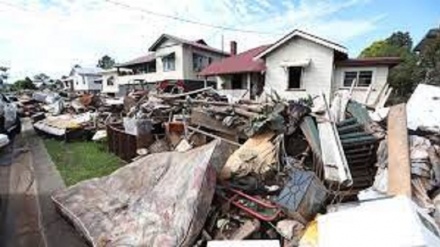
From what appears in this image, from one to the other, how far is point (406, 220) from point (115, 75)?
39.1m

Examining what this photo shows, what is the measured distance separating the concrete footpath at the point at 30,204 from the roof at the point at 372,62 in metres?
13.8

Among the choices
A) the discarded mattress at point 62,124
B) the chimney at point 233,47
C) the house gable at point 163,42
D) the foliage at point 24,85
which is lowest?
the foliage at point 24,85

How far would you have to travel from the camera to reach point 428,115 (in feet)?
20.7

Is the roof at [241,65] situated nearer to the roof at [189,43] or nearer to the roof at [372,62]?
the roof at [372,62]

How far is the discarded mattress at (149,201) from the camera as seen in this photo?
4.26 m

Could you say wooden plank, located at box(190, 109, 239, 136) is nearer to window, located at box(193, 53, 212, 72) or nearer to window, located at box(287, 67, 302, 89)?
window, located at box(287, 67, 302, 89)

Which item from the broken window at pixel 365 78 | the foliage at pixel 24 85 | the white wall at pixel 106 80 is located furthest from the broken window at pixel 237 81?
the foliage at pixel 24 85

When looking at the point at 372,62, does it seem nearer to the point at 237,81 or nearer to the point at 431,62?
the point at 431,62

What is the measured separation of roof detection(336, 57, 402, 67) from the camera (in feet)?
49.8

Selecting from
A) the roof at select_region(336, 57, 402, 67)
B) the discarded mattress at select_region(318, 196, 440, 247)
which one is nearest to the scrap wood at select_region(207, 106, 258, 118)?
the discarded mattress at select_region(318, 196, 440, 247)

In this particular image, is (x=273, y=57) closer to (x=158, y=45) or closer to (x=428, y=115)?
(x=428, y=115)

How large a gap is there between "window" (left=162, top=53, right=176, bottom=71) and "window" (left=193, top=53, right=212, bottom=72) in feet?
5.99

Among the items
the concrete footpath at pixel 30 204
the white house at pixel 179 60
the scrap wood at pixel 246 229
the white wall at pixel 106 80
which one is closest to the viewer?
the scrap wood at pixel 246 229

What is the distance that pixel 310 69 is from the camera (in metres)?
17.3
